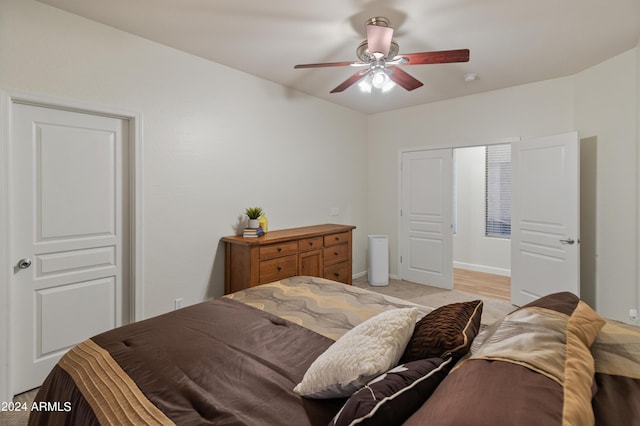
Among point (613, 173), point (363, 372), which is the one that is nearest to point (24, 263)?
point (363, 372)

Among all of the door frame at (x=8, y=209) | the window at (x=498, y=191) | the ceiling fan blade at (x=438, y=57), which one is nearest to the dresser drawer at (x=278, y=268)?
the door frame at (x=8, y=209)

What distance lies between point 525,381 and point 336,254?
3.27m

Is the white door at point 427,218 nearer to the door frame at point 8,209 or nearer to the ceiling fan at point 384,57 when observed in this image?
the ceiling fan at point 384,57

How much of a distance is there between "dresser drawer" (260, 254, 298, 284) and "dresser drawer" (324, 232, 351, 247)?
0.54 meters

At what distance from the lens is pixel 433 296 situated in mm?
4254

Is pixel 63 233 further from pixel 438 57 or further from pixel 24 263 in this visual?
pixel 438 57

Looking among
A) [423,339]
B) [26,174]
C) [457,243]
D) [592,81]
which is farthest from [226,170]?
[457,243]

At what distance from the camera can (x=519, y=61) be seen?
123 inches

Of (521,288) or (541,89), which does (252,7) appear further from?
(521,288)

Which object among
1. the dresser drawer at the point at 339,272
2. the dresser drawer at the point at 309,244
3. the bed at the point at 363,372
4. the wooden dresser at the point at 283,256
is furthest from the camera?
the dresser drawer at the point at 339,272

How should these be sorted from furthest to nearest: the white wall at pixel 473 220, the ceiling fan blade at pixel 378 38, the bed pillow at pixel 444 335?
the white wall at pixel 473 220 < the ceiling fan blade at pixel 378 38 < the bed pillow at pixel 444 335

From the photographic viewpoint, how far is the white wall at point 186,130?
2.22 metres

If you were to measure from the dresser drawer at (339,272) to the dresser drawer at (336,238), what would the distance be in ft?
0.93

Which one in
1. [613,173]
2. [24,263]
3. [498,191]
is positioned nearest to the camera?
[24,263]
